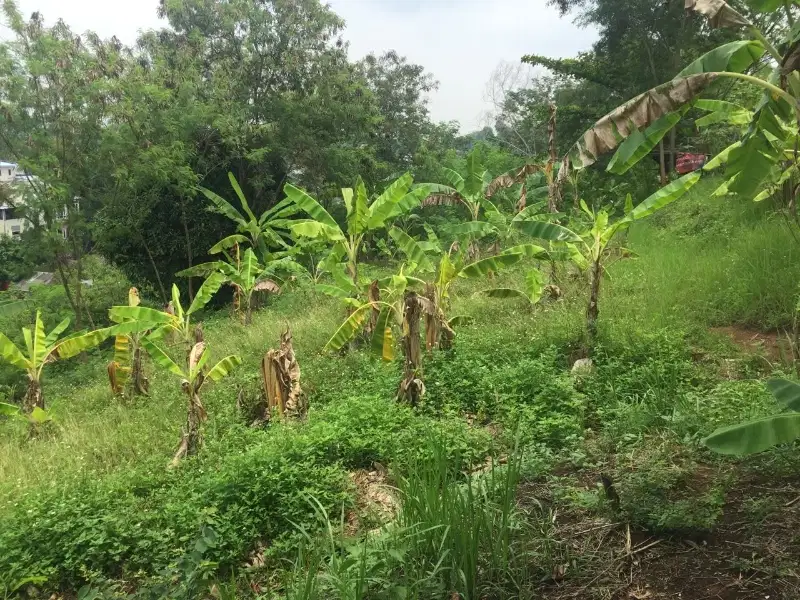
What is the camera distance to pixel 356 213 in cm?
767

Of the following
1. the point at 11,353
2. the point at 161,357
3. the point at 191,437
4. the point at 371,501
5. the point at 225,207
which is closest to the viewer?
the point at 371,501

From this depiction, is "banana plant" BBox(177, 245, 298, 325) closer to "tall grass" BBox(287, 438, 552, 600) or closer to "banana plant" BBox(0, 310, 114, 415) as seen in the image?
"banana plant" BBox(0, 310, 114, 415)

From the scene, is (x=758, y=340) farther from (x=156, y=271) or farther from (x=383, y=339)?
(x=156, y=271)

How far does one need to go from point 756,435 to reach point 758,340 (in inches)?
136

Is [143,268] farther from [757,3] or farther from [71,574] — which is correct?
[757,3]

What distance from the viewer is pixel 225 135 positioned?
47.3 ft

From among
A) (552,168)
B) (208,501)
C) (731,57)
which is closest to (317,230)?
(552,168)

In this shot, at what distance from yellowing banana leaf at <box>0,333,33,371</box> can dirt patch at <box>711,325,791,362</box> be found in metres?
7.83

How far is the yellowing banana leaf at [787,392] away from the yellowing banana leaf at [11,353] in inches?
292

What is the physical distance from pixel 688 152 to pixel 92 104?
14599 millimetres

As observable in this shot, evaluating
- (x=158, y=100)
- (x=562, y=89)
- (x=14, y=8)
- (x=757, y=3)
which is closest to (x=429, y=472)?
(x=757, y=3)

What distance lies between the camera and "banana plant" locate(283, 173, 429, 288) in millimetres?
7582

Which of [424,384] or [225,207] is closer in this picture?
[424,384]

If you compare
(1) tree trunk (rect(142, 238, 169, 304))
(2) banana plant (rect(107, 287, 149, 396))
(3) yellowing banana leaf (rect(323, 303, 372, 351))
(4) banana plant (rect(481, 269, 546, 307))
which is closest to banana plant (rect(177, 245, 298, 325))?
(2) banana plant (rect(107, 287, 149, 396))
